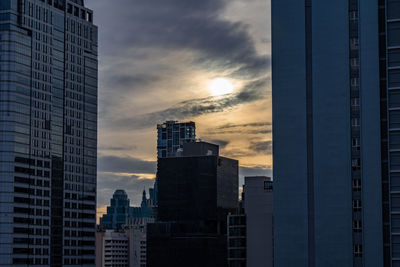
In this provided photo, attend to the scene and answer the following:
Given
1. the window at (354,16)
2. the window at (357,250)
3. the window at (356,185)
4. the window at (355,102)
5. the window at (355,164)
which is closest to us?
the window at (357,250)

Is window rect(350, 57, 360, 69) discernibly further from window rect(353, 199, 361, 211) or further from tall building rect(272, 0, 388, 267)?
window rect(353, 199, 361, 211)

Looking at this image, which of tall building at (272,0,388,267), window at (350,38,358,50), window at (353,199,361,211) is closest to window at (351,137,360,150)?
tall building at (272,0,388,267)

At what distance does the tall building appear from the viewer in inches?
5074

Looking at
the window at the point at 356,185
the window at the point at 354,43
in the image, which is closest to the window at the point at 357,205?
the window at the point at 356,185

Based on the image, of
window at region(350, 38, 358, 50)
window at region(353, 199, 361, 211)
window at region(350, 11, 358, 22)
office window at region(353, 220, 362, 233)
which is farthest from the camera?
window at region(350, 11, 358, 22)

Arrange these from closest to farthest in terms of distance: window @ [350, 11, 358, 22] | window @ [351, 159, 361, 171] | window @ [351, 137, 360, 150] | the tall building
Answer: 1. the tall building
2. window @ [351, 159, 361, 171]
3. window @ [351, 137, 360, 150]
4. window @ [350, 11, 358, 22]

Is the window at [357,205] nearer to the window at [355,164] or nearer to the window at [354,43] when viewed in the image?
the window at [355,164]

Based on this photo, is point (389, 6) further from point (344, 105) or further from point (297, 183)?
point (297, 183)

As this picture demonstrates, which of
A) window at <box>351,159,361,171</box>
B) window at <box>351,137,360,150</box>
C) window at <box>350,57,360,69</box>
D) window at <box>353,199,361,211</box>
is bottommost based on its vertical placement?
window at <box>353,199,361,211</box>

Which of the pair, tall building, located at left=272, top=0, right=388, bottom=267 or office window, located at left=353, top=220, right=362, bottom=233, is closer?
tall building, located at left=272, top=0, right=388, bottom=267

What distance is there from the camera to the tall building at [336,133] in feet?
423

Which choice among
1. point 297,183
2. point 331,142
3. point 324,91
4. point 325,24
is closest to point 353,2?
point 325,24

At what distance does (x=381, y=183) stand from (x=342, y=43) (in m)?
25.8

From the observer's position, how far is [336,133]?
13312 centimetres
